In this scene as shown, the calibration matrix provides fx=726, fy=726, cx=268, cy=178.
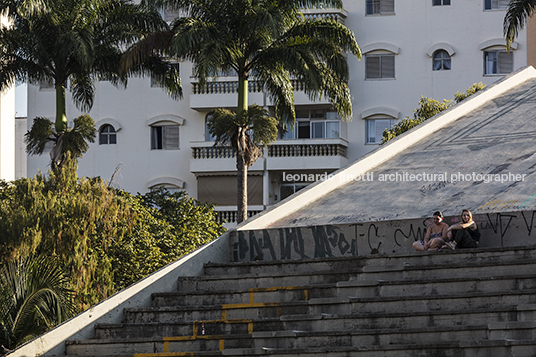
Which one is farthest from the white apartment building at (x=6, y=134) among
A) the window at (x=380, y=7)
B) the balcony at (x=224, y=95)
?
the window at (x=380, y=7)

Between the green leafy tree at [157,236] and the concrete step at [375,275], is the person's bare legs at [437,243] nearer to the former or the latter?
the concrete step at [375,275]

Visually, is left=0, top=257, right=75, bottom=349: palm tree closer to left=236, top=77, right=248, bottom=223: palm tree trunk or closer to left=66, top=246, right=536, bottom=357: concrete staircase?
left=66, top=246, right=536, bottom=357: concrete staircase

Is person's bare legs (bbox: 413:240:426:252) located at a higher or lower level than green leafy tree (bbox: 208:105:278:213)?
lower

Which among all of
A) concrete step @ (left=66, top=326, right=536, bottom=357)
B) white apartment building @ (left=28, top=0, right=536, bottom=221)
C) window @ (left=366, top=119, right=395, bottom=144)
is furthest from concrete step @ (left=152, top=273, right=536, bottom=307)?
window @ (left=366, top=119, right=395, bottom=144)

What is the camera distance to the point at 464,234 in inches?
348

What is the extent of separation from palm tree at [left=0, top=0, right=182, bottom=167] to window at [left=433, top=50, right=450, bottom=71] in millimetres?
15990

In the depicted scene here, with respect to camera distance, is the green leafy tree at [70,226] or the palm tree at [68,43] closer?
the green leafy tree at [70,226]

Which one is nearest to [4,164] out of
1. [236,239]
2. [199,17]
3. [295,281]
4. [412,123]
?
[199,17]

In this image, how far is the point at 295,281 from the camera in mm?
8672

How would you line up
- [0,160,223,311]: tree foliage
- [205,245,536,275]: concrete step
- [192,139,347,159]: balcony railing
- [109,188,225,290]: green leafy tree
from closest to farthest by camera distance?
[205,245,536,275]: concrete step, [0,160,223,311]: tree foliage, [109,188,225,290]: green leafy tree, [192,139,347,159]: balcony railing

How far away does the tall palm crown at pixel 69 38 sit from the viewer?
767 inches

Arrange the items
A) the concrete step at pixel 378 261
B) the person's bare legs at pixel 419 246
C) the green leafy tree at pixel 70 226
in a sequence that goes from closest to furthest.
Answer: the concrete step at pixel 378 261, the person's bare legs at pixel 419 246, the green leafy tree at pixel 70 226

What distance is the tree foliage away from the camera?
11500 mm

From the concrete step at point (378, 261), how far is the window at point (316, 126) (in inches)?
939
